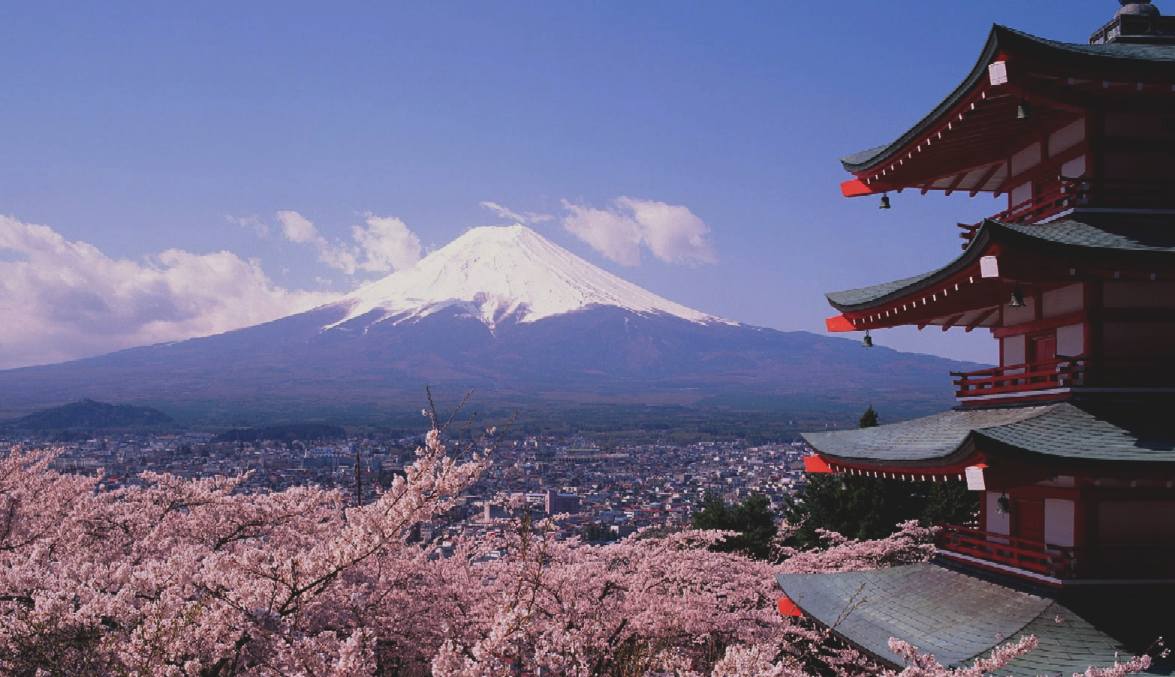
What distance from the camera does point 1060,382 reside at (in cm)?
809

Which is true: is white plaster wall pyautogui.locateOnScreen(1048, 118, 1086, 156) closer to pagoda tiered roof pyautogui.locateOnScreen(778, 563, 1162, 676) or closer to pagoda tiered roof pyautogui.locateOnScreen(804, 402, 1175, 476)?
pagoda tiered roof pyautogui.locateOnScreen(804, 402, 1175, 476)

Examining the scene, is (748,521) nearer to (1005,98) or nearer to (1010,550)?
(1010,550)

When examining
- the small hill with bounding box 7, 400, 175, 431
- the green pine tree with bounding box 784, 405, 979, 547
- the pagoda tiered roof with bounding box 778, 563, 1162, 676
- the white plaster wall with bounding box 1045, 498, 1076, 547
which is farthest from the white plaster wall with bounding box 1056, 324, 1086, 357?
the small hill with bounding box 7, 400, 175, 431

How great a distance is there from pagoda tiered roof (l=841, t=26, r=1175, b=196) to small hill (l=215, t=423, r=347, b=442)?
155ft

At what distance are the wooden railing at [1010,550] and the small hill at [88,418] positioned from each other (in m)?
65.9

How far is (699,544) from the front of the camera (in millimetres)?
17844

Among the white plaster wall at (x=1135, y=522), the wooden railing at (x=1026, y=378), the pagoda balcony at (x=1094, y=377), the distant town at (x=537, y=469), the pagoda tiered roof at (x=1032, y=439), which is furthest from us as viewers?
the distant town at (x=537, y=469)

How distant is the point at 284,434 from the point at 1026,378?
176ft

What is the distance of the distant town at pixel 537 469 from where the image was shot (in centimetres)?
2384

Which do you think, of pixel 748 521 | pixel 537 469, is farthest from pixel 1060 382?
pixel 537 469

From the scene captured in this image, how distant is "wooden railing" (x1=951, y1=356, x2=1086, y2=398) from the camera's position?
7973mm

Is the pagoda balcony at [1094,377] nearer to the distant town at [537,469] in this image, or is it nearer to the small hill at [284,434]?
the distant town at [537,469]

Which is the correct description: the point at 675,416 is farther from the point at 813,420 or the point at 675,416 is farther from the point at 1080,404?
the point at 1080,404

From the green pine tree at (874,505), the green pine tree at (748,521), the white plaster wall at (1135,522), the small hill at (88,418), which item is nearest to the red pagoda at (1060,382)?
the white plaster wall at (1135,522)
